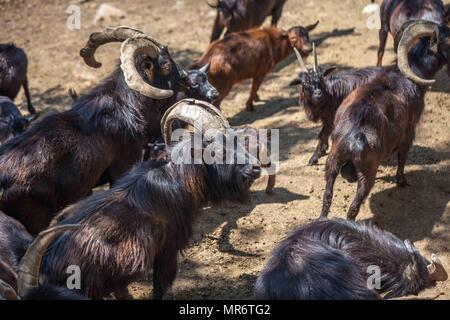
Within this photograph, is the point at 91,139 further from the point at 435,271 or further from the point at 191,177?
the point at 435,271

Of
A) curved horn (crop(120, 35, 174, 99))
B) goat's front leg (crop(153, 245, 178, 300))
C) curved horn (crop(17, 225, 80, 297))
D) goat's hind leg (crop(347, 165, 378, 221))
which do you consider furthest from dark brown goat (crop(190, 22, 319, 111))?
curved horn (crop(17, 225, 80, 297))

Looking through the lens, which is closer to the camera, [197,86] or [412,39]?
[412,39]

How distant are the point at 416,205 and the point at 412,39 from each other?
2.10m

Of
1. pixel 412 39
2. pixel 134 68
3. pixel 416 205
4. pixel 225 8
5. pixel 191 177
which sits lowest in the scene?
pixel 416 205

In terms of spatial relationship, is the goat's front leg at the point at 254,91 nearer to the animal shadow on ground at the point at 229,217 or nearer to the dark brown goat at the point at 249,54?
the dark brown goat at the point at 249,54

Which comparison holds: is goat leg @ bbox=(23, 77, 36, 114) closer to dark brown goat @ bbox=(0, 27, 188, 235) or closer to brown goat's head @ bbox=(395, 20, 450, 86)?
dark brown goat @ bbox=(0, 27, 188, 235)

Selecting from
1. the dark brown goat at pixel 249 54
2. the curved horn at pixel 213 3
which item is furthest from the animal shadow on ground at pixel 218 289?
the curved horn at pixel 213 3

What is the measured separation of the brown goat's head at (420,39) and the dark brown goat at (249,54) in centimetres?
258

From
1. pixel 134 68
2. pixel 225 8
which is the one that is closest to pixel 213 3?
pixel 225 8

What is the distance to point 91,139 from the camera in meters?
7.94

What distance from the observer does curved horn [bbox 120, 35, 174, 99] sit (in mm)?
7824

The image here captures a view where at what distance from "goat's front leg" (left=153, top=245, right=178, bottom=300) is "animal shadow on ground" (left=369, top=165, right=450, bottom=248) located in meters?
2.89

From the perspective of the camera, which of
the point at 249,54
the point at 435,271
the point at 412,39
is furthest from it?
the point at 249,54

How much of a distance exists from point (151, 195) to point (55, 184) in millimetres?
1510
